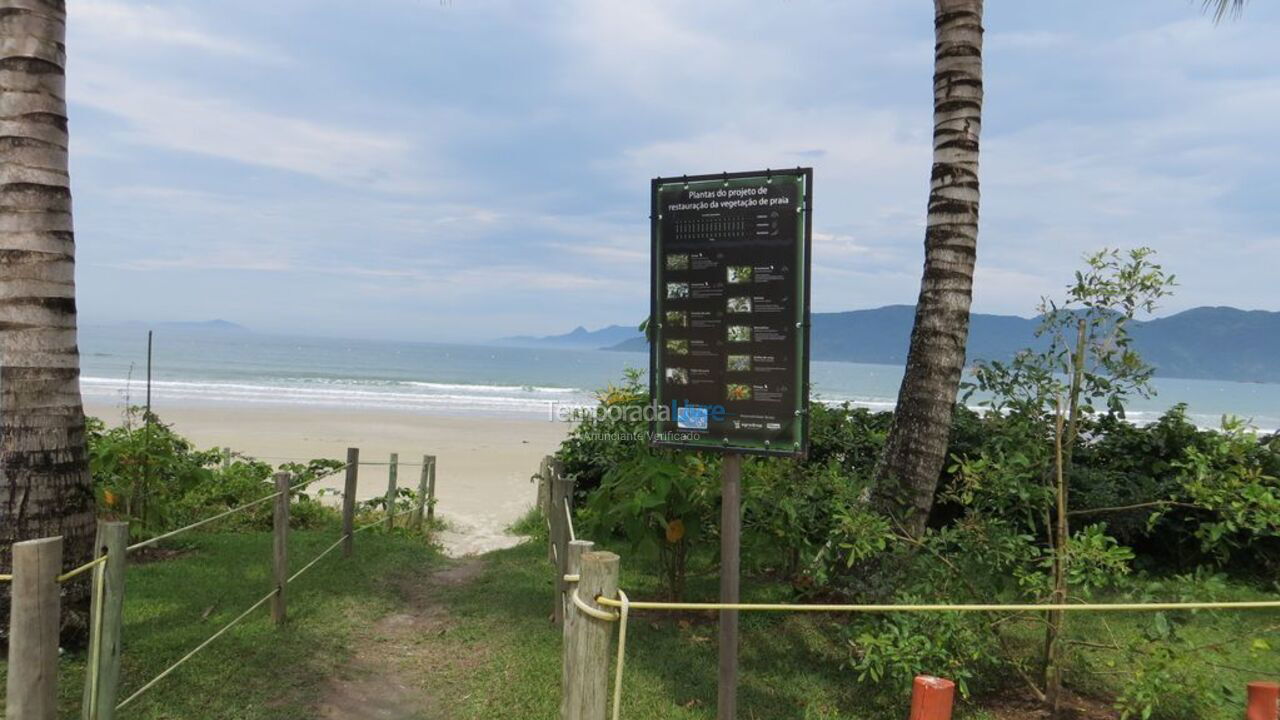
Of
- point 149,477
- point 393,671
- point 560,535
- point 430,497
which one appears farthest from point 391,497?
point 393,671

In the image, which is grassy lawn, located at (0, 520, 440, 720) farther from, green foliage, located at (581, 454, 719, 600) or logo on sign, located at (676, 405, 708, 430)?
logo on sign, located at (676, 405, 708, 430)

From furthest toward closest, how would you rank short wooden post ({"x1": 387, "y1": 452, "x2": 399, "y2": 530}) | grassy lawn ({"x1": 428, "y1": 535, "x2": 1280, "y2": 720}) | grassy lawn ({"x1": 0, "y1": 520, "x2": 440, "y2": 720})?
short wooden post ({"x1": 387, "y1": 452, "x2": 399, "y2": 530}) < grassy lawn ({"x1": 428, "y1": 535, "x2": 1280, "y2": 720}) < grassy lawn ({"x1": 0, "y1": 520, "x2": 440, "y2": 720})

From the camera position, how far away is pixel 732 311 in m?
4.18

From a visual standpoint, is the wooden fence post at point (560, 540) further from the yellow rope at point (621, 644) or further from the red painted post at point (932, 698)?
the red painted post at point (932, 698)

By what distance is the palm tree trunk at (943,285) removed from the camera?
527 centimetres

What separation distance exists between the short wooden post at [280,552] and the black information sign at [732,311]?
10.6ft

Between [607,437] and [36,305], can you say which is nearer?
[36,305]

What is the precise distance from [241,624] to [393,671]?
1.49 meters

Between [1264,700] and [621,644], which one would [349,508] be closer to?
[621,644]

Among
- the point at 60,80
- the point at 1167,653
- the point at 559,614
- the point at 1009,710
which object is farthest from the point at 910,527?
the point at 60,80

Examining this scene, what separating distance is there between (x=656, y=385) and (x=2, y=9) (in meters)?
4.55

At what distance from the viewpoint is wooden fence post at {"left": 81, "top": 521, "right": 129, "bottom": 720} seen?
3.60 m

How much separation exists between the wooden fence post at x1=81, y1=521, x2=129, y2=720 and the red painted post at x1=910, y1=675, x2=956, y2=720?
11.9 feet

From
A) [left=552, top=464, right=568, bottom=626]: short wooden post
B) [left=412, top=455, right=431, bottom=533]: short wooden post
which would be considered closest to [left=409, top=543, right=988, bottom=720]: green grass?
[left=552, top=464, right=568, bottom=626]: short wooden post
